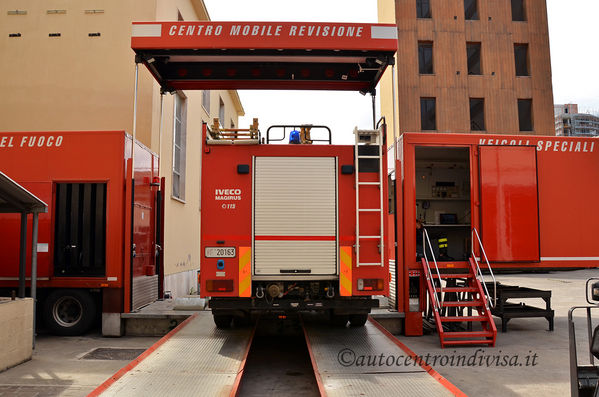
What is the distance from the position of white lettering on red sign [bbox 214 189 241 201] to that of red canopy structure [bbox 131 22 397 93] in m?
2.18

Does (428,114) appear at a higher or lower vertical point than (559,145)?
higher

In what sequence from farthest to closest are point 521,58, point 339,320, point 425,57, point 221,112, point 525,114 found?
1. point 521,58
2. point 525,114
3. point 425,57
4. point 221,112
5. point 339,320

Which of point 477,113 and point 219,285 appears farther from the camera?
point 477,113

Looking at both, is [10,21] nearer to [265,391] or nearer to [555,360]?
[265,391]

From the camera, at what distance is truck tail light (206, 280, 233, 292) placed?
6.94 m

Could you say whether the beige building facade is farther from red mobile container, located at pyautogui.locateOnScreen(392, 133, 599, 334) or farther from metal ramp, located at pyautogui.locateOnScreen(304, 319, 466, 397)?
metal ramp, located at pyautogui.locateOnScreen(304, 319, 466, 397)

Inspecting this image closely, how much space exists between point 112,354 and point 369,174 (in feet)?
16.0

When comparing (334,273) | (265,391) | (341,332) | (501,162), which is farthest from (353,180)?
(501,162)

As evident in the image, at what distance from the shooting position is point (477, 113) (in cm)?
A: 2638

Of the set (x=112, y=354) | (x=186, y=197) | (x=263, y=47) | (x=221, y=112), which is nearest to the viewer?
(x=263, y=47)

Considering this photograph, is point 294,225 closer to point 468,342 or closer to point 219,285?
point 219,285

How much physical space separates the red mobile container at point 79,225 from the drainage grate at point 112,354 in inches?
40.0

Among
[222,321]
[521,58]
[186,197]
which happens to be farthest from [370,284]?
[521,58]

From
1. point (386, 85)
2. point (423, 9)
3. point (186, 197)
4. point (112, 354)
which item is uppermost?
point (423, 9)
